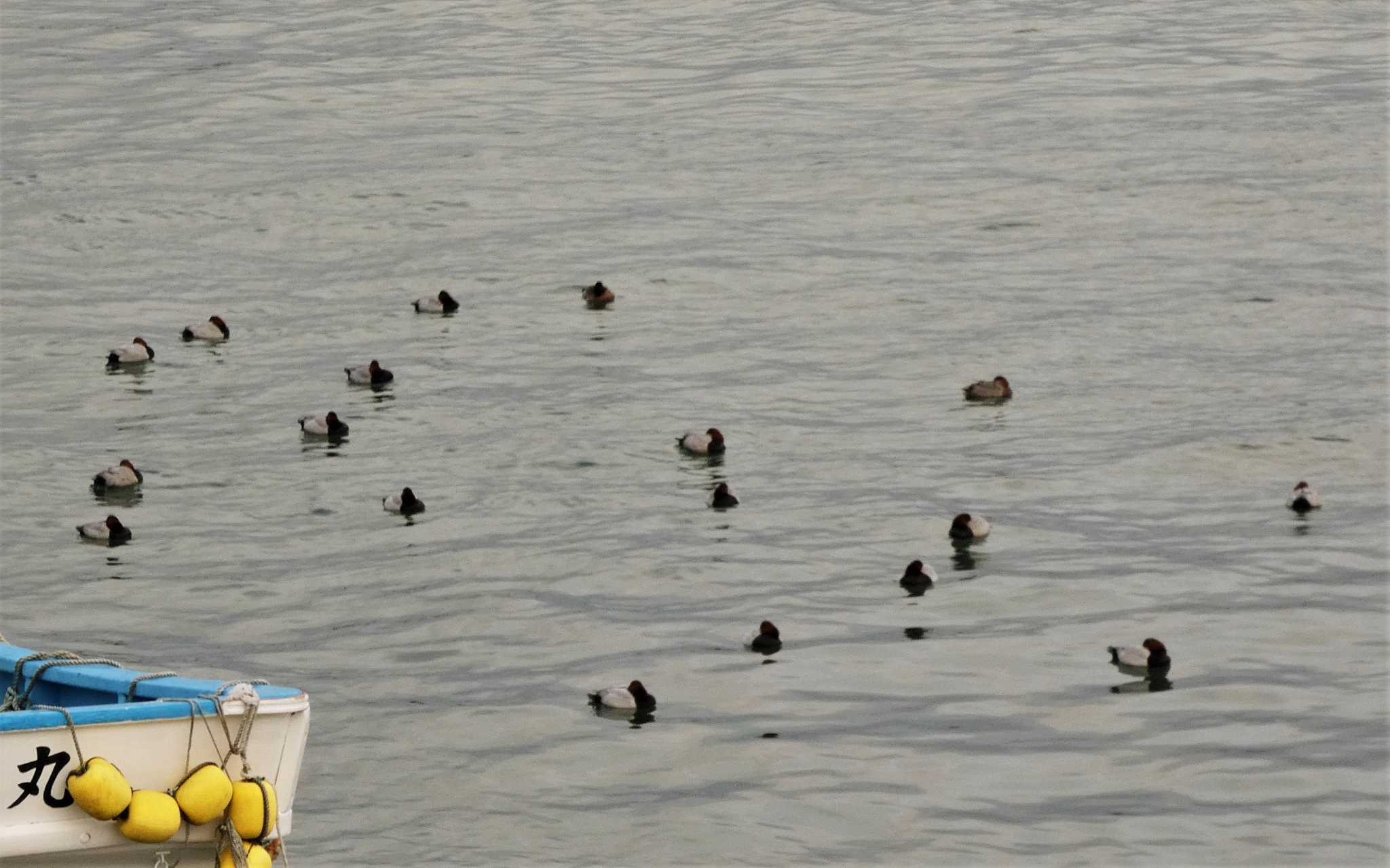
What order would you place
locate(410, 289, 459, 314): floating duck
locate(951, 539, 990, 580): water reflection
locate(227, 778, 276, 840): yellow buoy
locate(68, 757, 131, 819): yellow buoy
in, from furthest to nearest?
A: locate(410, 289, 459, 314): floating duck → locate(951, 539, 990, 580): water reflection → locate(227, 778, 276, 840): yellow buoy → locate(68, 757, 131, 819): yellow buoy

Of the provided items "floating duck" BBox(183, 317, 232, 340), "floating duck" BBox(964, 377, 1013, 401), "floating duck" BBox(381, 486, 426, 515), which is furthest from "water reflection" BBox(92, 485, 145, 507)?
"floating duck" BBox(964, 377, 1013, 401)

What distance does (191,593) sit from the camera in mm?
A: 23234

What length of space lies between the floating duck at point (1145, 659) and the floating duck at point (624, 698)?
4.28 m

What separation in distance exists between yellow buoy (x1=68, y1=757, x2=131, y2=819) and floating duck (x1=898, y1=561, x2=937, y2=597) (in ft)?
31.8

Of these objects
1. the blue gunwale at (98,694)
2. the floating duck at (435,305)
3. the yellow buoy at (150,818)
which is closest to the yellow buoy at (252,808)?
the yellow buoy at (150,818)

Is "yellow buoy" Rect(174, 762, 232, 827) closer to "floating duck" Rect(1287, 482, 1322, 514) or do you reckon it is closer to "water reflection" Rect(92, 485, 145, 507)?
"water reflection" Rect(92, 485, 145, 507)

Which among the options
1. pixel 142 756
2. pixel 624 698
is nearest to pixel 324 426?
pixel 624 698

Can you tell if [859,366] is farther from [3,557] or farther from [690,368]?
[3,557]

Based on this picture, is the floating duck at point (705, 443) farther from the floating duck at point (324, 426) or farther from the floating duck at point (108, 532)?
the floating duck at point (108, 532)

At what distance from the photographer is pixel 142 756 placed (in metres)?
15.4

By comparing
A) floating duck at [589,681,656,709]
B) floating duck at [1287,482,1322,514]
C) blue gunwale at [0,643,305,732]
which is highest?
floating duck at [1287,482,1322,514]

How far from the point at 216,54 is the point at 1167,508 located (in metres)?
30.7

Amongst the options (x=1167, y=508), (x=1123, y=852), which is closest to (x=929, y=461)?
(x=1167, y=508)

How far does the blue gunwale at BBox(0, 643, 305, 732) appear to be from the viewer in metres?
15.1
